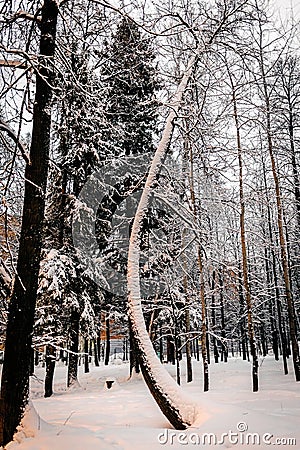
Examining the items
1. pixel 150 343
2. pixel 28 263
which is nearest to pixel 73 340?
pixel 150 343

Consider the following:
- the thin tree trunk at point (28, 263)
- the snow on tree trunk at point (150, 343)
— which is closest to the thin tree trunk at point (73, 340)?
the snow on tree trunk at point (150, 343)

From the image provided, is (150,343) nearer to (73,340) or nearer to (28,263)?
(28,263)

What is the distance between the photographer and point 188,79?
253 inches

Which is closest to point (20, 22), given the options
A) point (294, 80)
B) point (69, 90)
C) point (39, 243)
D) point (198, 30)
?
point (69, 90)

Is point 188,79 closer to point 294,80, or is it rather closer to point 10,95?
point 10,95

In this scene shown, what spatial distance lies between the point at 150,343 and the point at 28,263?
2149 mm

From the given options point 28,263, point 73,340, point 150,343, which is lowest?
point 73,340

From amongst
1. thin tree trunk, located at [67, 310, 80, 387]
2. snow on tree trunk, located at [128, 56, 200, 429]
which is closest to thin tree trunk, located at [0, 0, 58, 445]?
snow on tree trunk, located at [128, 56, 200, 429]

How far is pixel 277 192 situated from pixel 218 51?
8250 mm

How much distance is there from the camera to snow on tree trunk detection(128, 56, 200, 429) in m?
4.86

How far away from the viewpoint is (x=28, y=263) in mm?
4543

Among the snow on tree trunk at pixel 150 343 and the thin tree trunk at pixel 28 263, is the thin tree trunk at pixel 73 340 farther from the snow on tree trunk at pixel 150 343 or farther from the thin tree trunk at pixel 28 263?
the thin tree trunk at pixel 28 263

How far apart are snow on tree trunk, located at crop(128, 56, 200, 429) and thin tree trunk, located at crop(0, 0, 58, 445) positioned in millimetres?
1632

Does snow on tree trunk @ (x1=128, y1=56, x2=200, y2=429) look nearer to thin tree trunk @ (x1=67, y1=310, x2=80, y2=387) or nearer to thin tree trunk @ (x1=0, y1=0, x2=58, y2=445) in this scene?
thin tree trunk @ (x1=0, y1=0, x2=58, y2=445)
